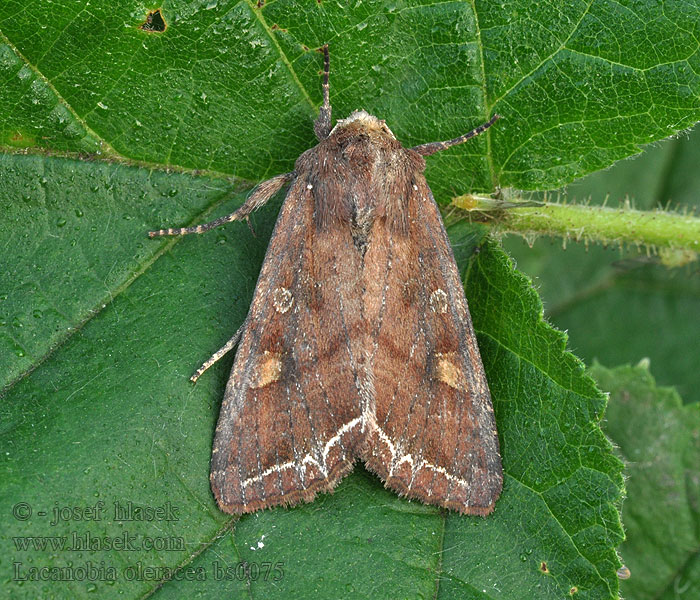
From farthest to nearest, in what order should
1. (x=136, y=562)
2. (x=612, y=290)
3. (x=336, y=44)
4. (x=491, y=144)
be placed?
(x=612, y=290)
(x=491, y=144)
(x=336, y=44)
(x=136, y=562)

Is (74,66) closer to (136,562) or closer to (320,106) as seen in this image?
(320,106)

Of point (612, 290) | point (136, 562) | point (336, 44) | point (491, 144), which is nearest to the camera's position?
point (136, 562)

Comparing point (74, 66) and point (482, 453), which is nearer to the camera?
point (74, 66)

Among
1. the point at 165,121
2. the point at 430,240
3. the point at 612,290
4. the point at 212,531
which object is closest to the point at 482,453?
the point at 430,240

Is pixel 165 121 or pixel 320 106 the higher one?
pixel 165 121

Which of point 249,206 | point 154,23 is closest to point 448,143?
point 249,206

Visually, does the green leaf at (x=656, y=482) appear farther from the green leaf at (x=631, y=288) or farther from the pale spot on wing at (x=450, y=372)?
the pale spot on wing at (x=450, y=372)
